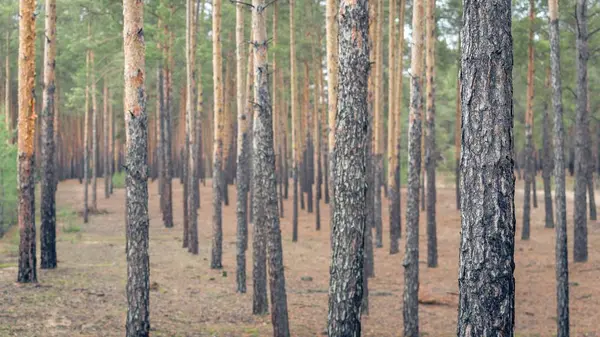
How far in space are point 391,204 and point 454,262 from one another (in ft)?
9.00

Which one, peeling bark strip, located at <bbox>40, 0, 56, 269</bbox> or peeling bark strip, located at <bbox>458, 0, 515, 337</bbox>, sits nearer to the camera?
peeling bark strip, located at <bbox>458, 0, 515, 337</bbox>

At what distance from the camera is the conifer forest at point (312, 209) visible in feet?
15.6

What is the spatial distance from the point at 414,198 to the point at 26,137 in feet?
24.2

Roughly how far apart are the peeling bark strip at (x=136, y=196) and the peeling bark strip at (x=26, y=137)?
14.0 feet

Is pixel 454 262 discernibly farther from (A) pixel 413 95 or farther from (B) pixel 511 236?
(B) pixel 511 236

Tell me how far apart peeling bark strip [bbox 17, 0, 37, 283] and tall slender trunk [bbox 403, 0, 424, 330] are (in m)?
7.05

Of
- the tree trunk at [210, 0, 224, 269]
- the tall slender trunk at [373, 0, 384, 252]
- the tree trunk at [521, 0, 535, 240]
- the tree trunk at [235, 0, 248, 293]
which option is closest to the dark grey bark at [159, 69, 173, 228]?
the tree trunk at [210, 0, 224, 269]

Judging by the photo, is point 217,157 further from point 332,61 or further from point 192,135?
point 332,61

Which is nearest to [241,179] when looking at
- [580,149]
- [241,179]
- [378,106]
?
[241,179]

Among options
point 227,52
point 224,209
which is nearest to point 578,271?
point 224,209

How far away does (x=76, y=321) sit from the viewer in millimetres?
10227

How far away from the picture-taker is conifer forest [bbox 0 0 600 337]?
4.77m

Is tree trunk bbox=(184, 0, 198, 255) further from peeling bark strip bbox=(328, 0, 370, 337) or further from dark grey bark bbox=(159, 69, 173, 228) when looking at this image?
peeling bark strip bbox=(328, 0, 370, 337)

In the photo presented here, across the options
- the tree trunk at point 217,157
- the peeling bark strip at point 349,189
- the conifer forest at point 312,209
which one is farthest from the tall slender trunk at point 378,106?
the peeling bark strip at point 349,189
